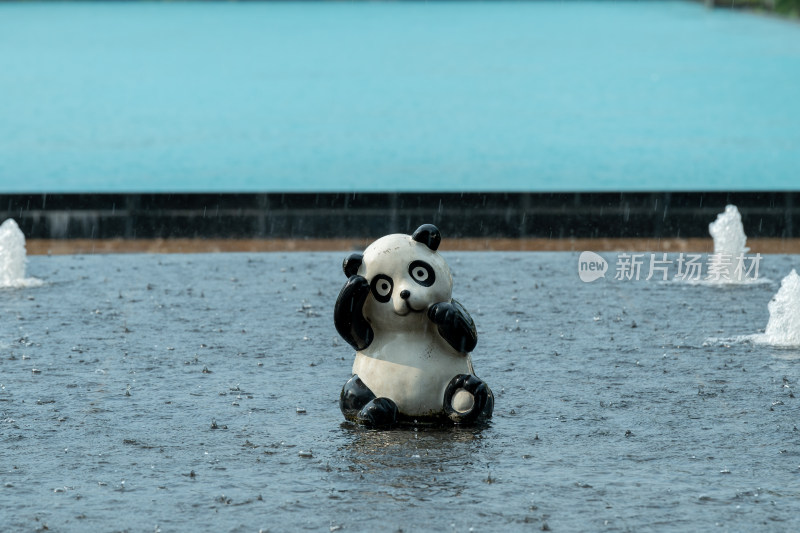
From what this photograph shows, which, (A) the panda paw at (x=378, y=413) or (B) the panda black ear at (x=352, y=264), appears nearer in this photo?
(A) the panda paw at (x=378, y=413)

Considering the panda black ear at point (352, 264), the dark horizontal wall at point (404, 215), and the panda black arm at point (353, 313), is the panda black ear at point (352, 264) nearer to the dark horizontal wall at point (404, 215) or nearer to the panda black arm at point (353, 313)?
the panda black arm at point (353, 313)

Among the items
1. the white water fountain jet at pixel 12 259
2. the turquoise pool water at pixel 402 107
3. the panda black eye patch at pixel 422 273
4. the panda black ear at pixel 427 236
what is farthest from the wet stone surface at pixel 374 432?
the turquoise pool water at pixel 402 107

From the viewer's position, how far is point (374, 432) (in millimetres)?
6773

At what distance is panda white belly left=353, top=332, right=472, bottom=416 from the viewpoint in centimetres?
686

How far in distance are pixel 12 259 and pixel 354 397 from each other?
19.3 feet

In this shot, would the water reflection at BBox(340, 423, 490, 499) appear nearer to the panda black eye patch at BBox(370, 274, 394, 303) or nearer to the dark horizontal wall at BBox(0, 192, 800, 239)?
the panda black eye patch at BBox(370, 274, 394, 303)

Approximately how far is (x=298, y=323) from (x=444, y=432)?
3271mm

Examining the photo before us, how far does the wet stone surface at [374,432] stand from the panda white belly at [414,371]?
0.64 feet

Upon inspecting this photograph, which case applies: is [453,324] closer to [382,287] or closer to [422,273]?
[422,273]

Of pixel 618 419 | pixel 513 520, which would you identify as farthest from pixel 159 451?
pixel 618 419

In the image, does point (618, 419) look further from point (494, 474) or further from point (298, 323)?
point (298, 323)

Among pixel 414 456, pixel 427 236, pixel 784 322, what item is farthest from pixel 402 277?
pixel 784 322

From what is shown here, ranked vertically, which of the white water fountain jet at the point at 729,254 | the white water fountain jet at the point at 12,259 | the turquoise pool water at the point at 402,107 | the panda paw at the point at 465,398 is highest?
the turquoise pool water at the point at 402,107

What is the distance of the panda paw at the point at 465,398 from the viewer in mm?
6770
